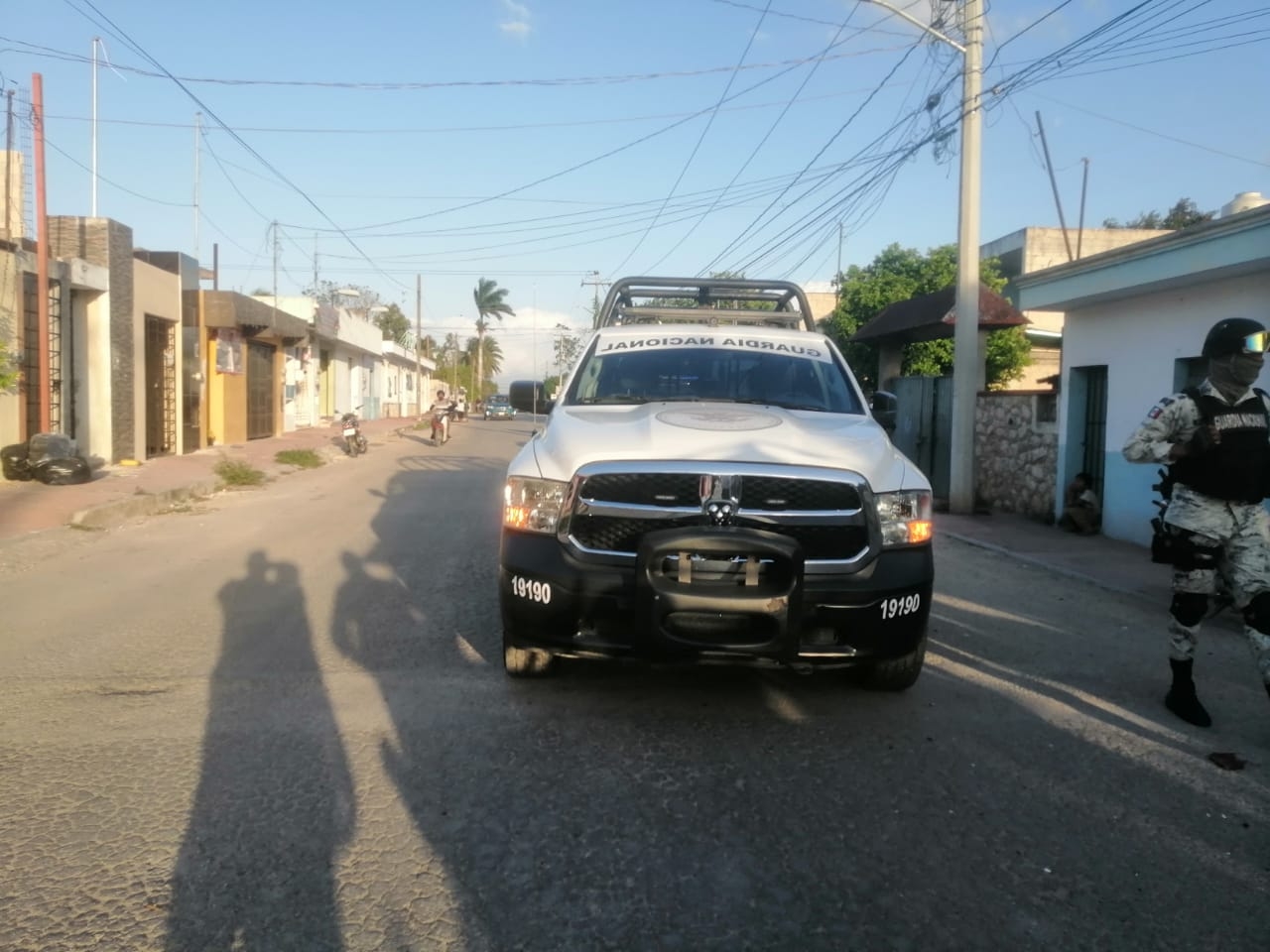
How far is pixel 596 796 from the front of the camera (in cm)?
367

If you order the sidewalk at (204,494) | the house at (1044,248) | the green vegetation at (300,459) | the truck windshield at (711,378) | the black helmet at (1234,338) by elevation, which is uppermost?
the house at (1044,248)

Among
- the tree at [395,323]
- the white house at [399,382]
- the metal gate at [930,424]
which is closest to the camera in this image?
the metal gate at [930,424]

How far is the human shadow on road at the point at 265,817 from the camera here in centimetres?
279

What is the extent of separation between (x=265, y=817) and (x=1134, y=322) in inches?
419

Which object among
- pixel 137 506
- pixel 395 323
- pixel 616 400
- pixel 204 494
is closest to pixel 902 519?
pixel 616 400

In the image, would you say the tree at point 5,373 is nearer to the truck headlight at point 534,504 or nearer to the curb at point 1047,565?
the truck headlight at point 534,504

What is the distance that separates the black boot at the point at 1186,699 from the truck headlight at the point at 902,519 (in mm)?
1621

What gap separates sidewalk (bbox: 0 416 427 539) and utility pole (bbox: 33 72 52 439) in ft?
4.49

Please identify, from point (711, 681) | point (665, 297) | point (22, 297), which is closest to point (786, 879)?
point (711, 681)

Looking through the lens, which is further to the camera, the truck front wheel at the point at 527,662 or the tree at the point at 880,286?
the tree at the point at 880,286

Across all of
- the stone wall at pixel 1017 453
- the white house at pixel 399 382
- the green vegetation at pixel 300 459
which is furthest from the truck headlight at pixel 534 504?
the white house at pixel 399 382

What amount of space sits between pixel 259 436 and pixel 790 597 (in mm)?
26604

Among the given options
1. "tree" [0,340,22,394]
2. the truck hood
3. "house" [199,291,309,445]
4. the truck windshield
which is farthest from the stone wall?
"house" [199,291,309,445]

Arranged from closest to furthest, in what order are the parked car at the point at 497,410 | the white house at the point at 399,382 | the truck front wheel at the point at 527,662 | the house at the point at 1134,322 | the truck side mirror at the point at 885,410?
1. the truck front wheel at the point at 527,662
2. the truck side mirror at the point at 885,410
3. the house at the point at 1134,322
4. the white house at the point at 399,382
5. the parked car at the point at 497,410
